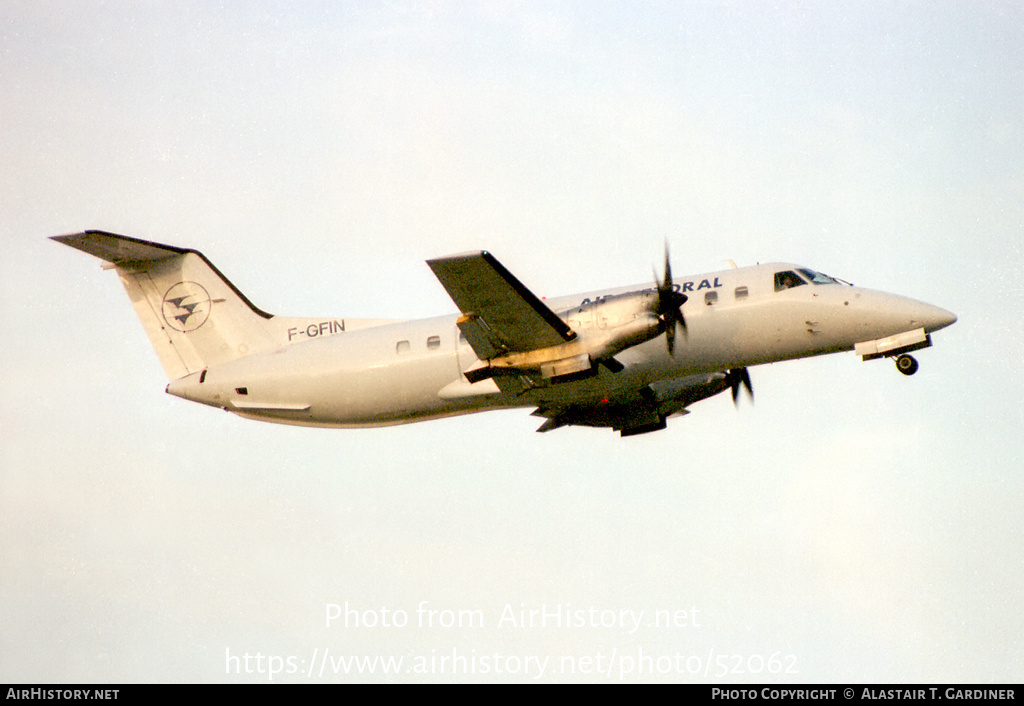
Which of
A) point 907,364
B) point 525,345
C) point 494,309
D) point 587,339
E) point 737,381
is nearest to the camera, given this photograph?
point 494,309

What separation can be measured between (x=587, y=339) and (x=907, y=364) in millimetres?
6017

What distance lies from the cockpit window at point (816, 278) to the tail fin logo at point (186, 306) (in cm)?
1215

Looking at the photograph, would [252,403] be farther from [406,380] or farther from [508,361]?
[508,361]

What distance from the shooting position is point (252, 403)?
24.1 m

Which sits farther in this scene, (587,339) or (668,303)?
(587,339)

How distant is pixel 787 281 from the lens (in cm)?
2259

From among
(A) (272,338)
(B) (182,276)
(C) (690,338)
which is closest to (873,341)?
(C) (690,338)

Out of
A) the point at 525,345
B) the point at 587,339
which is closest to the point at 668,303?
the point at 587,339

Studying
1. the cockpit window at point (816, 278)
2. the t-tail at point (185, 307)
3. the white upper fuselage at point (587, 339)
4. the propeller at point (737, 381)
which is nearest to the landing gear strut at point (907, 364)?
the white upper fuselage at point (587, 339)

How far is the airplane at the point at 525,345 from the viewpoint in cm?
2144

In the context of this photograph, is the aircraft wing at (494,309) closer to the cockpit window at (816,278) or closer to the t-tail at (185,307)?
the cockpit window at (816,278)

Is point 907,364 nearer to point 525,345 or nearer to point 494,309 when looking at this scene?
point 525,345

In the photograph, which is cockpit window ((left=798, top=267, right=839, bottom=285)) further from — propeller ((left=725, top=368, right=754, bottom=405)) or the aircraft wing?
the aircraft wing

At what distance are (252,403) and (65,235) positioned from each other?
16.3 feet
